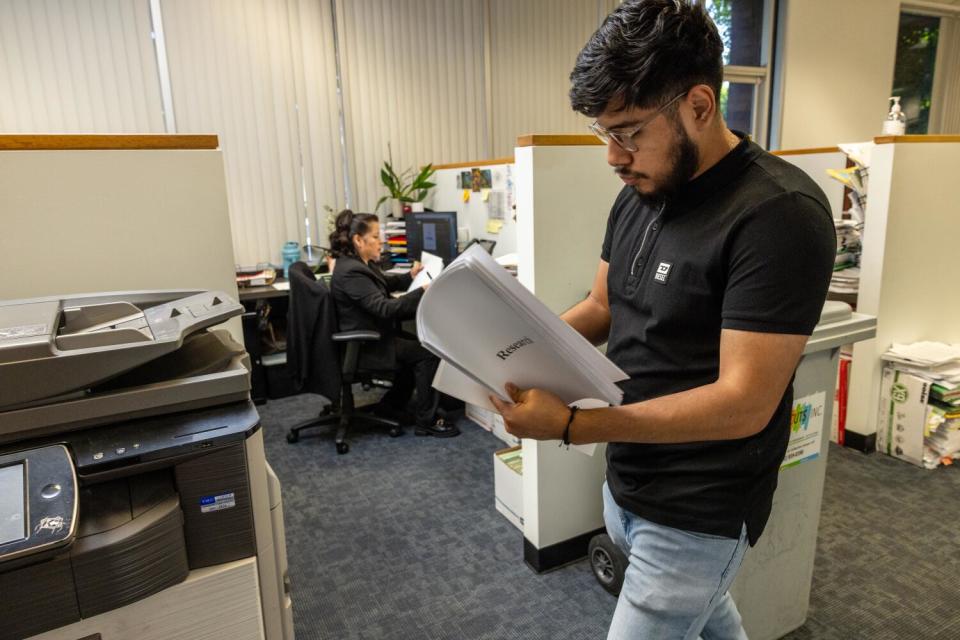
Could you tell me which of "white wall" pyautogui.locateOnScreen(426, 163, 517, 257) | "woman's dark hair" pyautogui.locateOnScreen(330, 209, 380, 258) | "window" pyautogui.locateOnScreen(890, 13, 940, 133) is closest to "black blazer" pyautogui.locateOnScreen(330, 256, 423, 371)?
"woman's dark hair" pyautogui.locateOnScreen(330, 209, 380, 258)

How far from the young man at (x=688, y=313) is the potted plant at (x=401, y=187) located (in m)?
3.04

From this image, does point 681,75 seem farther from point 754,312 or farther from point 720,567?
point 720,567

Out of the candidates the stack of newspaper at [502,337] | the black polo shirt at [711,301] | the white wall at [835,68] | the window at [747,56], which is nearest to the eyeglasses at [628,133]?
the black polo shirt at [711,301]

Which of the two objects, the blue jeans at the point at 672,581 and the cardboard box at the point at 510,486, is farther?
the cardboard box at the point at 510,486

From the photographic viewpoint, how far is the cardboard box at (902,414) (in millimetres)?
2590

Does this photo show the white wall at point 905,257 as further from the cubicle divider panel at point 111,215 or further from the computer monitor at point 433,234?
the cubicle divider panel at point 111,215

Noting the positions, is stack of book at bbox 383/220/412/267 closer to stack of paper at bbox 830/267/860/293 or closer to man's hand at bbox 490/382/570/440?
stack of paper at bbox 830/267/860/293

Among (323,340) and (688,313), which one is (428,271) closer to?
(323,340)

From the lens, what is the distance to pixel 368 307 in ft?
9.21

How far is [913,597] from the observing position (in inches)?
71.7

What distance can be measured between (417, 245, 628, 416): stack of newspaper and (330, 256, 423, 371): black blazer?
6.23 ft

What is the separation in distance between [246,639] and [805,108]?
641 cm

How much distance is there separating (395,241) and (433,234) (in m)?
0.52

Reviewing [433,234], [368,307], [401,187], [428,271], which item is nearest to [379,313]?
[368,307]
